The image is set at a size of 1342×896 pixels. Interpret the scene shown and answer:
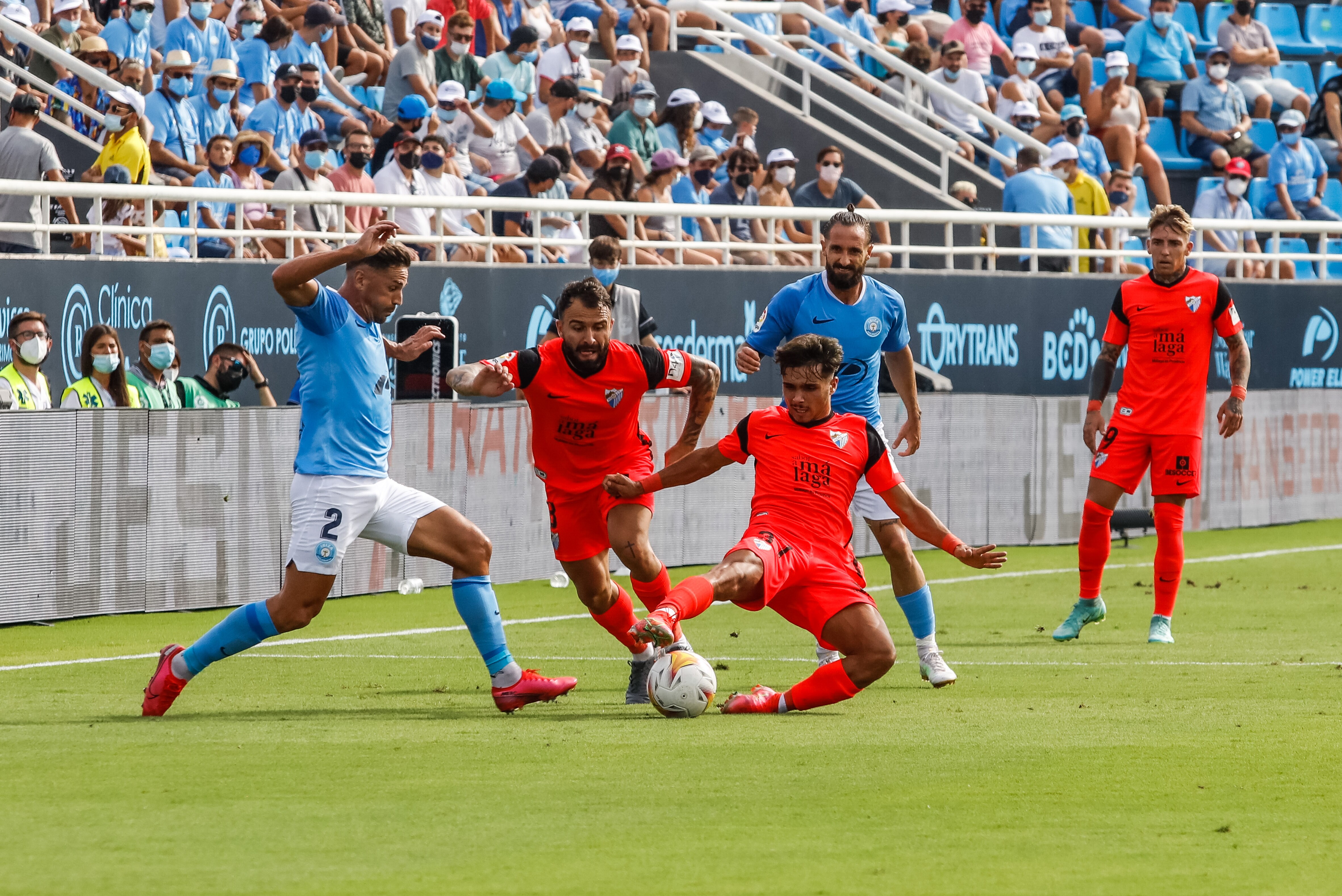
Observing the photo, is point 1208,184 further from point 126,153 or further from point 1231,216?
point 126,153

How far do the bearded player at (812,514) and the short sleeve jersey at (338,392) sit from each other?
113cm

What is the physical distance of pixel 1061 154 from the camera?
2389 centimetres

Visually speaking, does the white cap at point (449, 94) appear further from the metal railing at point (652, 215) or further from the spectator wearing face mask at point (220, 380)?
the spectator wearing face mask at point (220, 380)

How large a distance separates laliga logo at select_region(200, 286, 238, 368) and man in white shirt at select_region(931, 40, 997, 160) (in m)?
11.9

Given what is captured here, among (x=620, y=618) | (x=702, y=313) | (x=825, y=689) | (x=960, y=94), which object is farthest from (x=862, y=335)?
(x=960, y=94)

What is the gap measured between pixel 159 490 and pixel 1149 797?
8592 mm

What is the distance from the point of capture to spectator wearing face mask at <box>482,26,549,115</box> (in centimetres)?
2155

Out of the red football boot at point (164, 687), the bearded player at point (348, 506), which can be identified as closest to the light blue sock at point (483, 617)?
the bearded player at point (348, 506)

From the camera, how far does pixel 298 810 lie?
21.5 feet

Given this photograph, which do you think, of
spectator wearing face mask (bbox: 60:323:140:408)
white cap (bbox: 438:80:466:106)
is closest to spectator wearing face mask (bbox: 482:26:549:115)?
white cap (bbox: 438:80:466:106)

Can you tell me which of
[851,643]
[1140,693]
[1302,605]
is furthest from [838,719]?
[1302,605]

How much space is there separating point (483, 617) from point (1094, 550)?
4706 millimetres

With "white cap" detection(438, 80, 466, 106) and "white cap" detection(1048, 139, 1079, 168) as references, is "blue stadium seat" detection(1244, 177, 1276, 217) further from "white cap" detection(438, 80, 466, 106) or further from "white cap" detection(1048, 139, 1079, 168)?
"white cap" detection(438, 80, 466, 106)

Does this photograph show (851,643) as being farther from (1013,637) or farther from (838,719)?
(1013,637)
